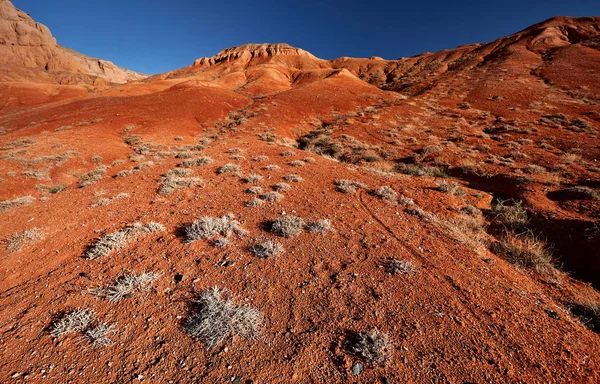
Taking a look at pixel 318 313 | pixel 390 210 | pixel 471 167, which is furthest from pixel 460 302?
pixel 471 167

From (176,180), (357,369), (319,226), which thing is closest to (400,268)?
(319,226)

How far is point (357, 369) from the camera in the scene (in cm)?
280

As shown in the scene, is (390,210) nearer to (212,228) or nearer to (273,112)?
(212,228)

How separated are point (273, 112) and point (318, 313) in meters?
22.4

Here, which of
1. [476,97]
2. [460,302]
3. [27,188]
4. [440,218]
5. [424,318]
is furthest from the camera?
[476,97]

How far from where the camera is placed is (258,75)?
169ft

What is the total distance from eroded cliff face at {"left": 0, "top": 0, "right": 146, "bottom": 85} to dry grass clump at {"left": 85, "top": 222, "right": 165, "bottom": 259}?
83.2m

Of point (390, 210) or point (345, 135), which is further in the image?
point (345, 135)

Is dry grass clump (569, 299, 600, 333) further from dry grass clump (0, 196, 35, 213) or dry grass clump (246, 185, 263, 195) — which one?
dry grass clump (0, 196, 35, 213)

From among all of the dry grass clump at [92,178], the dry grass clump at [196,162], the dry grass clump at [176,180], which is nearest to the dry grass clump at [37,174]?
the dry grass clump at [92,178]

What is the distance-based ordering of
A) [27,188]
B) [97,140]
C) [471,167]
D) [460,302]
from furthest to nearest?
[97,140] < [471,167] < [27,188] < [460,302]

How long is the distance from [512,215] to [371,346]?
6.94 metres

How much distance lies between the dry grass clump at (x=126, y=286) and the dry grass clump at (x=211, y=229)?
113cm

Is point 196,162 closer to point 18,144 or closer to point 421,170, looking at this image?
point 421,170
